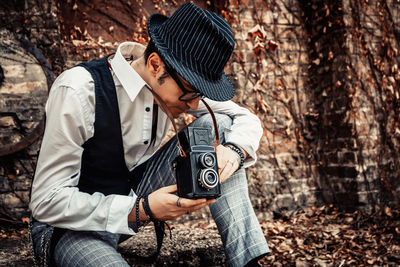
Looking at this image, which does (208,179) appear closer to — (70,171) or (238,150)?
(238,150)

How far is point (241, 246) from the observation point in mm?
1396

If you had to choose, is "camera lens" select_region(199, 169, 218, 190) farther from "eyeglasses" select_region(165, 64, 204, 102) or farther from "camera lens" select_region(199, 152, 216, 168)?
"eyeglasses" select_region(165, 64, 204, 102)

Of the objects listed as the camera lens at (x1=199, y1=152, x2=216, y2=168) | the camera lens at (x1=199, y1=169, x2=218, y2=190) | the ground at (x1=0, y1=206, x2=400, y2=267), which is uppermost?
the camera lens at (x1=199, y1=152, x2=216, y2=168)

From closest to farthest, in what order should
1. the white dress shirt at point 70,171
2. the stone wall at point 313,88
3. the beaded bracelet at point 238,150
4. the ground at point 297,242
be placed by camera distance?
the white dress shirt at point 70,171 < the beaded bracelet at point 238,150 < the ground at point 297,242 < the stone wall at point 313,88

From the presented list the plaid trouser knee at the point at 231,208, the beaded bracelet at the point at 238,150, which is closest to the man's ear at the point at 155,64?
the plaid trouser knee at the point at 231,208

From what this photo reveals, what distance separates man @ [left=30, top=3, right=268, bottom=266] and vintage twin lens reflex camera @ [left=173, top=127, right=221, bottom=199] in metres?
0.04

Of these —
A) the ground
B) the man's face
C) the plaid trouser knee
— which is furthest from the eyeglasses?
the ground

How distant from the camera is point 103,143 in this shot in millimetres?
1363

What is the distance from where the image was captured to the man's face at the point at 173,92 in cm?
135

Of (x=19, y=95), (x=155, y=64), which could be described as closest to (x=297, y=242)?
(x=155, y=64)

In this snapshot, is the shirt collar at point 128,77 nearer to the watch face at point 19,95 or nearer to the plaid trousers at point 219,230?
the plaid trousers at point 219,230

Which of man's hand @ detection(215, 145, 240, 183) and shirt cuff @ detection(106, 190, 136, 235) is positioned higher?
man's hand @ detection(215, 145, 240, 183)

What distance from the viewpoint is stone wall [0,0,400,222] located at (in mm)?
3188

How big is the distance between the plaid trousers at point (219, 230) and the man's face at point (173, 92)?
0.20 metres
